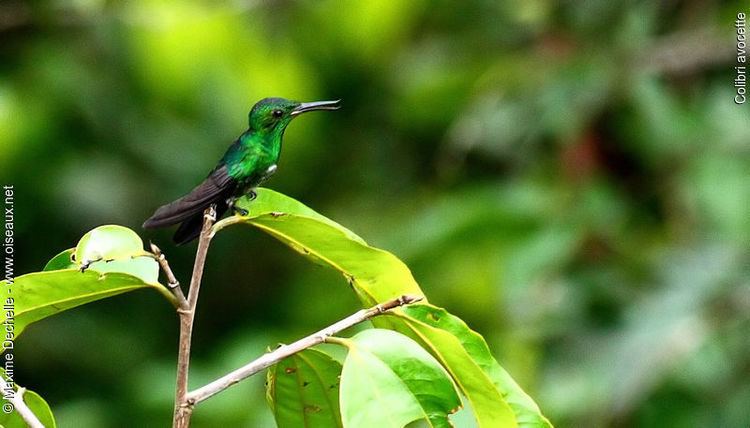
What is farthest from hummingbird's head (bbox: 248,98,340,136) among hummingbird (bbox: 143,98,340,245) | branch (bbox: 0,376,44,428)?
branch (bbox: 0,376,44,428)

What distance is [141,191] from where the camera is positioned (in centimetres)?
291

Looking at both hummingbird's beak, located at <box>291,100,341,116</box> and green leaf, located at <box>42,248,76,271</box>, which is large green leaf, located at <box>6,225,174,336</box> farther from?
hummingbird's beak, located at <box>291,100,341,116</box>

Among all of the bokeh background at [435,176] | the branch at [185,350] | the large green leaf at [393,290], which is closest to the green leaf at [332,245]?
the large green leaf at [393,290]

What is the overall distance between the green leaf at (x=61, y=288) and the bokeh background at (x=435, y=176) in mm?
1313

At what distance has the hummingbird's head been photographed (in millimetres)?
875

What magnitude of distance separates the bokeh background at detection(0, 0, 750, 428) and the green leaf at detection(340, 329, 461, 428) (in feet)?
4.10

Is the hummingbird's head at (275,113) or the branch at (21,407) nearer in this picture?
the branch at (21,407)

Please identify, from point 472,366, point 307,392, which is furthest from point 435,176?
point 472,366

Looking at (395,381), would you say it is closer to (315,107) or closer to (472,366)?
(472,366)

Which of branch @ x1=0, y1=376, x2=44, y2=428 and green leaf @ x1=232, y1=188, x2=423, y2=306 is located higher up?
green leaf @ x1=232, y1=188, x2=423, y2=306

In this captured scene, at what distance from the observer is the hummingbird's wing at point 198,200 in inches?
31.4

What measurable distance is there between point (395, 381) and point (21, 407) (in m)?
0.25

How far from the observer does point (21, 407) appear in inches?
31.0

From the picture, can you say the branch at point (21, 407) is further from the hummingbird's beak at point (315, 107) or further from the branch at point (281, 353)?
the hummingbird's beak at point (315, 107)
